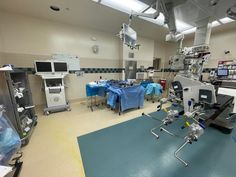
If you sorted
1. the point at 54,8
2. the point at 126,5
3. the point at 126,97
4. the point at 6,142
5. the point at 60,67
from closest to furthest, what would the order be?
the point at 6,142 → the point at 126,5 → the point at 54,8 → the point at 126,97 → the point at 60,67

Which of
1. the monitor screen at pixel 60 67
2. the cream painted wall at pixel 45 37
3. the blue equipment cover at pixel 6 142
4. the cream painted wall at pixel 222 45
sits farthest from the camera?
the cream painted wall at pixel 222 45

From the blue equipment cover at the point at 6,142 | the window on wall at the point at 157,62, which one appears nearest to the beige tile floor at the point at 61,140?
the blue equipment cover at the point at 6,142

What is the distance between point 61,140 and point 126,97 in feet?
6.34

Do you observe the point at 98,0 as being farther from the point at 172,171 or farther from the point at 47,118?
the point at 172,171

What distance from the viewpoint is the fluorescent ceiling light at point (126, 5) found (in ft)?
8.88

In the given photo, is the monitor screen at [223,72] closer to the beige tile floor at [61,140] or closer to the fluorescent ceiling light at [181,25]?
the fluorescent ceiling light at [181,25]

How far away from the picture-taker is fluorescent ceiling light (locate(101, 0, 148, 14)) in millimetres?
2707

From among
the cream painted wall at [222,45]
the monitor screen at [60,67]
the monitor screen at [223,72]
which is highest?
the cream painted wall at [222,45]

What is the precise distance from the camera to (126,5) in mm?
2873

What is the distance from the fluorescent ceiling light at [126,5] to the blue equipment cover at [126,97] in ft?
7.00

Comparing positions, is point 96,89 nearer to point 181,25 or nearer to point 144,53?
point 144,53

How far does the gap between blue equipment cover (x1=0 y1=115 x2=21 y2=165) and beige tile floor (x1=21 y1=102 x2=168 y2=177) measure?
0.36 m

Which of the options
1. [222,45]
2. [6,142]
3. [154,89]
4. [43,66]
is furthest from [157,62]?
[6,142]

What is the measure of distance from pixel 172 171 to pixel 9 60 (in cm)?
486
